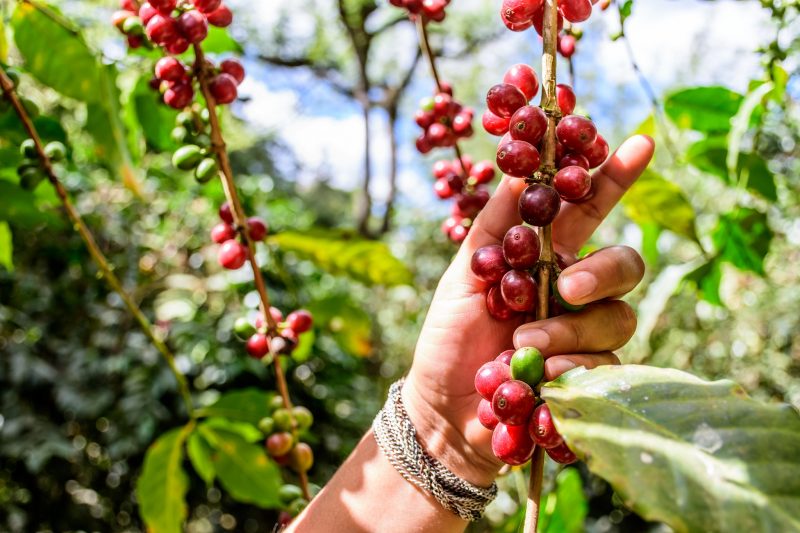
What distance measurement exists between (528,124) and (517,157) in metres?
0.03

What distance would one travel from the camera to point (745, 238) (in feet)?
3.50

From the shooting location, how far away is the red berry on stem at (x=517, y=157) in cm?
50

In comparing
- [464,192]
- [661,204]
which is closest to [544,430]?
[464,192]

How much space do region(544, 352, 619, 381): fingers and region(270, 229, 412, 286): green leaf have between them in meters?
0.71

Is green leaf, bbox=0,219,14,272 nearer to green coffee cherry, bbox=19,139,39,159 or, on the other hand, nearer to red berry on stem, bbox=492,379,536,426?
green coffee cherry, bbox=19,139,39,159

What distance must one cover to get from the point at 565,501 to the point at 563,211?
50 cm

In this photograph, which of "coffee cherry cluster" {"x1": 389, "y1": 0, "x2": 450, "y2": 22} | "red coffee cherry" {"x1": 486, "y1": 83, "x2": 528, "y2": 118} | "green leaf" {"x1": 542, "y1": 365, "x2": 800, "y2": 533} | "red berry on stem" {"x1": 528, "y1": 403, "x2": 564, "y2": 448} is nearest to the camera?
"green leaf" {"x1": 542, "y1": 365, "x2": 800, "y2": 533}

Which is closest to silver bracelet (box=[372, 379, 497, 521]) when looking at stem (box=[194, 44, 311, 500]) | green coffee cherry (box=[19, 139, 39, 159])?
stem (box=[194, 44, 311, 500])

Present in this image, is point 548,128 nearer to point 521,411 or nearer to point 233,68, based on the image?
point 521,411

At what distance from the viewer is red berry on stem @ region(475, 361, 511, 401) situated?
50cm

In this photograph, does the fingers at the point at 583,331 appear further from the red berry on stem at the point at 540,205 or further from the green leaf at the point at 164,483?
the green leaf at the point at 164,483

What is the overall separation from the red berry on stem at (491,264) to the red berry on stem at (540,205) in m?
0.08

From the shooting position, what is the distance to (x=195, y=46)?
749 millimetres

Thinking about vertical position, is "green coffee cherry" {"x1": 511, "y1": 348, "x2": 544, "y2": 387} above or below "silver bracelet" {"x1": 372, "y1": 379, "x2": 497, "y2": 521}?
above
